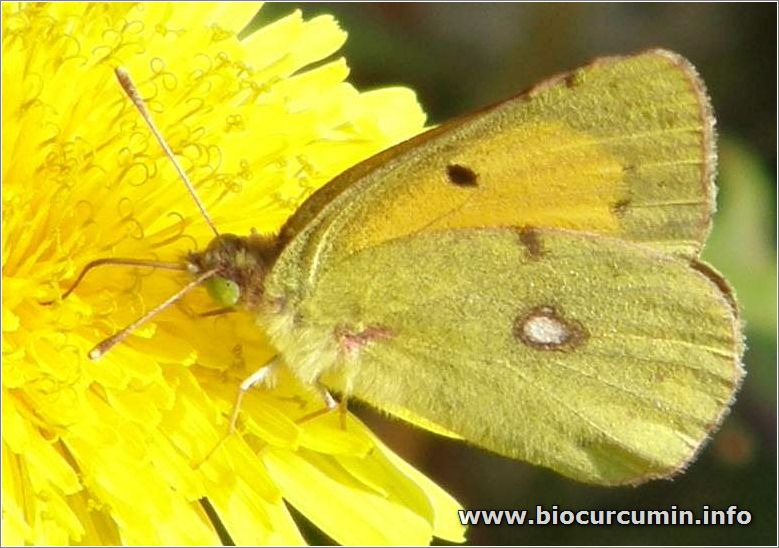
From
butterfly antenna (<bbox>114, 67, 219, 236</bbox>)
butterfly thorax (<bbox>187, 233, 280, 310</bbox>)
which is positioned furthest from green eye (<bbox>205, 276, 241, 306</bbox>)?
butterfly antenna (<bbox>114, 67, 219, 236</bbox>)

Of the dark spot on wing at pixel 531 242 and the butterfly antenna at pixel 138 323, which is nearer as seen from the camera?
the butterfly antenna at pixel 138 323

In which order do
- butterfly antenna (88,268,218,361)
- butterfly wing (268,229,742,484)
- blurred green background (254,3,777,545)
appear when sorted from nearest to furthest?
butterfly antenna (88,268,218,361) < butterfly wing (268,229,742,484) < blurred green background (254,3,777,545)

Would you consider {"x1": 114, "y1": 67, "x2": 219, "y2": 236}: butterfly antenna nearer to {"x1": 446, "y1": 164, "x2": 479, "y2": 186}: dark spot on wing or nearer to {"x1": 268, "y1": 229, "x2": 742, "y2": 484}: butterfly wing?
{"x1": 268, "y1": 229, "x2": 742, "y2": 484}: butterfly wing

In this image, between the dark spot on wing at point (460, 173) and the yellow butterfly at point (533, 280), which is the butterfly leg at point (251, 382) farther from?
the dark spot on wing at point (460, 173)

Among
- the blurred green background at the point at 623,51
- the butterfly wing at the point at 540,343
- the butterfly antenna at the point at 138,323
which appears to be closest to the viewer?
the butterfly antenna at the point at 138,323

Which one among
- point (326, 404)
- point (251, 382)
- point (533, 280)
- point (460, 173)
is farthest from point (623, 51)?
point (251, 382)

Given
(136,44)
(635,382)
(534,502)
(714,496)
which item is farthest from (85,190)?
(714,496)

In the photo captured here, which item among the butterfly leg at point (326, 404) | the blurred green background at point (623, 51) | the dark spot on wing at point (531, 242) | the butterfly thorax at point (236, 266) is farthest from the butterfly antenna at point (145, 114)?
the blurred green background at point (623, 51)

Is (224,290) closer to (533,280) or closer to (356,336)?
(356,336)
